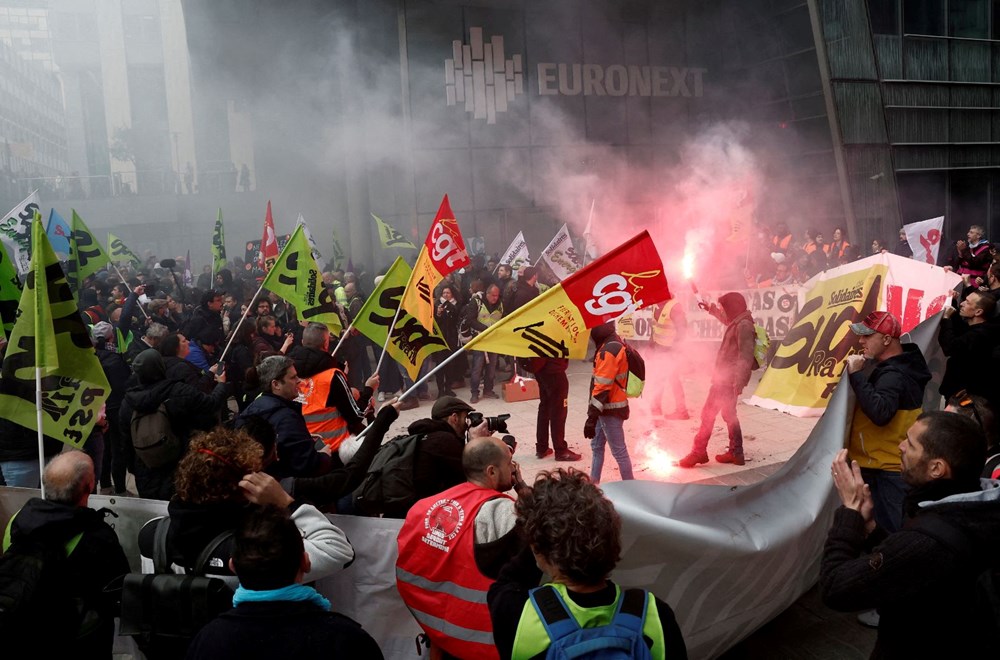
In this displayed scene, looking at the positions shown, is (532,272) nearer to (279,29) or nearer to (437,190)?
(437,190)

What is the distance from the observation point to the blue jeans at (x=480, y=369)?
1141 cm

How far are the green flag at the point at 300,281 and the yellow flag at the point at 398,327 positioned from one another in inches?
41.4

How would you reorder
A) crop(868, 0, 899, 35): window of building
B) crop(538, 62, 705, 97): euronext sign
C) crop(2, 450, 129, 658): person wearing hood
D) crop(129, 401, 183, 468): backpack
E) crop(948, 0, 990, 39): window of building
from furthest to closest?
crop(538, 62, 705, 97): euronext sign → crop(948, 0, 990, 39): window of building → crop(868, 0, 899, 35): window of building → crop(129, 401, 183, 468): backpack → crop(2, 450, 129, 658): person wearing hood

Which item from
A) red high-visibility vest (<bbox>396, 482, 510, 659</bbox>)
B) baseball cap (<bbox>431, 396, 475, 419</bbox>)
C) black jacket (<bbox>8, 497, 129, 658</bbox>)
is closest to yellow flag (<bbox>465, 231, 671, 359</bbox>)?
baseball cap (<bbox>431, 396, 475, 419</bbox>)

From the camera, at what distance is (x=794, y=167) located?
66.5 ft

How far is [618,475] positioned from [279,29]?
19.1 m

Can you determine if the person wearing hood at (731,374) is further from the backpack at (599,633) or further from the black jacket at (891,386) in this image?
the backpack at (599,633)

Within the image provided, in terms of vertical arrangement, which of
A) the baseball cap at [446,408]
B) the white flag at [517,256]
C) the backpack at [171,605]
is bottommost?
the backpack at [171,605]

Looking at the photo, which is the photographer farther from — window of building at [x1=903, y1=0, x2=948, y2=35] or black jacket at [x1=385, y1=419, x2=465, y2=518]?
window of building at [x1=903, y1=0, x2=948, y2=35]

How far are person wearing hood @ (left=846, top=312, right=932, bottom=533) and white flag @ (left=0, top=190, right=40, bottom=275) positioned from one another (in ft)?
37.7

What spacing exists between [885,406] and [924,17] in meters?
20.3

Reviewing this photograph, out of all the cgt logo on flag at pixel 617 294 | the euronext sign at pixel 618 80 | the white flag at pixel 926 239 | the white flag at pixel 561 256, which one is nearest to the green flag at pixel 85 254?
the white flag at pixel 561 256

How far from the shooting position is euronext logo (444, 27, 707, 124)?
20000 millimetres

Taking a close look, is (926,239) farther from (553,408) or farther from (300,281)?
(300,281)
